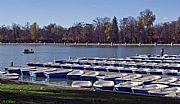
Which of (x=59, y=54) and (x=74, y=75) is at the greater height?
(x=74, y=75)

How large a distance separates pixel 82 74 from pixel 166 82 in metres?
9.19

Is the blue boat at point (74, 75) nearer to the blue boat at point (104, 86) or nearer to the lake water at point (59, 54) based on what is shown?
the blue boat at point (104, 86)

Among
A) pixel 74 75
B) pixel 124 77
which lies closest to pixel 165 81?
pixel 124 77

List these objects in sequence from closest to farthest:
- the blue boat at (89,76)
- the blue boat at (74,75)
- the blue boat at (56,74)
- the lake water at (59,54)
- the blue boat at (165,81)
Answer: the blue boat at (165,81), the blue boat at (89,76), the blue boat at (74,75), the blue boat at (56,74), the lake water at (59,54)

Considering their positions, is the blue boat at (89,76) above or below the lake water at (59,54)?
above

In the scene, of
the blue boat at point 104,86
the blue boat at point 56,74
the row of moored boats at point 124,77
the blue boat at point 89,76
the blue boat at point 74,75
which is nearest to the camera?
the row of moored boats at point 124,77

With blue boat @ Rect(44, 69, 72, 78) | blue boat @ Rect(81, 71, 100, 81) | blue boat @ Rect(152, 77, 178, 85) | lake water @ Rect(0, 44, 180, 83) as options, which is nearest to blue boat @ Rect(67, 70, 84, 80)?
blue boat @ Rect(81, 71, 100, 81)

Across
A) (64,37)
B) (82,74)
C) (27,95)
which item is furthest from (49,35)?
(27,95)

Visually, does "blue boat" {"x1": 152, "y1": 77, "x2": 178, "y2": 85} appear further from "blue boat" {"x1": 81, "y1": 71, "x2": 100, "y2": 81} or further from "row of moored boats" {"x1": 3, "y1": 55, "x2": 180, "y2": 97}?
"blue boat" {"x1": 81, "y1": 71, "x2": 100, "y2": 81}

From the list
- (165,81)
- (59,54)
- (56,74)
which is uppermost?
(165,81)

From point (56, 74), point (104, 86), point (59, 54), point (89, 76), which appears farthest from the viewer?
point (59, 54)

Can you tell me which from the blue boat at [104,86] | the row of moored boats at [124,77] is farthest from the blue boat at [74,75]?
the blue boat at [104,86]

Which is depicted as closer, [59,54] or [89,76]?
[89,76]

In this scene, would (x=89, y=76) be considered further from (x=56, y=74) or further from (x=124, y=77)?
(x=56, y=74)
